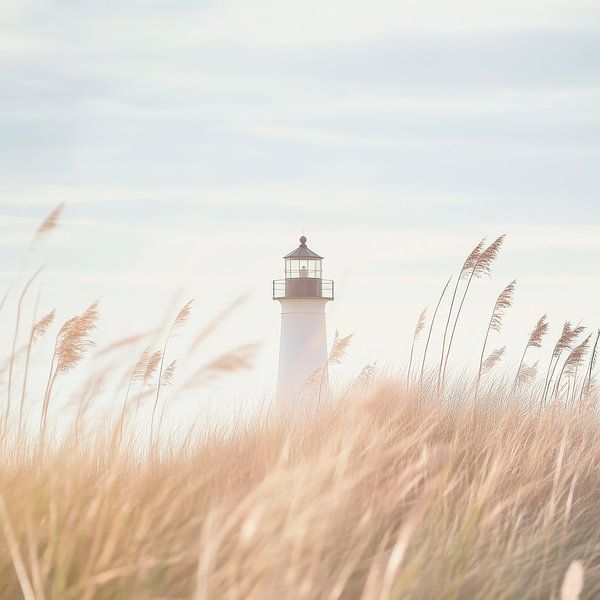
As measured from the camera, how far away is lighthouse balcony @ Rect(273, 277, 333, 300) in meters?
16.4

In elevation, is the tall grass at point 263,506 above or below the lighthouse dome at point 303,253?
below

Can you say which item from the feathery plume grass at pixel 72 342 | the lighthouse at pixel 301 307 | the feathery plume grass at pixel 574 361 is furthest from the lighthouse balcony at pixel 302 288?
the feathery plume grass at pixel 72 342

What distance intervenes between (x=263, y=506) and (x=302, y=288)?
14548 mm

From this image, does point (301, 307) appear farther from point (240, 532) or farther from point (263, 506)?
point (263, 506)

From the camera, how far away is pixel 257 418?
5156 mm

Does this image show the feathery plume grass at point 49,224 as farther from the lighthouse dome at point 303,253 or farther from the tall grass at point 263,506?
the lighthouse dome at point 303,253

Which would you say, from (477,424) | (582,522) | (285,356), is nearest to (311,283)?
(285,356)

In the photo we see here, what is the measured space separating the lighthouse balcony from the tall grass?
10682 mm

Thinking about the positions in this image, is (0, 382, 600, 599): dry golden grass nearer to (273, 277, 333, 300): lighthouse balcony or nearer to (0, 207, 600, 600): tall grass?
(0, 207, 600, 600): tall grass

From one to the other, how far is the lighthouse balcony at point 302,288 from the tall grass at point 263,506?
35.0 ft

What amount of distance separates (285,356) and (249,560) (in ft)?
44.3

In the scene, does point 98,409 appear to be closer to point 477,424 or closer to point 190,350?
point 190,350

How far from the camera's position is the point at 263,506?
1.90 m

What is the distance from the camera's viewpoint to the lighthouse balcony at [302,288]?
1642cm
